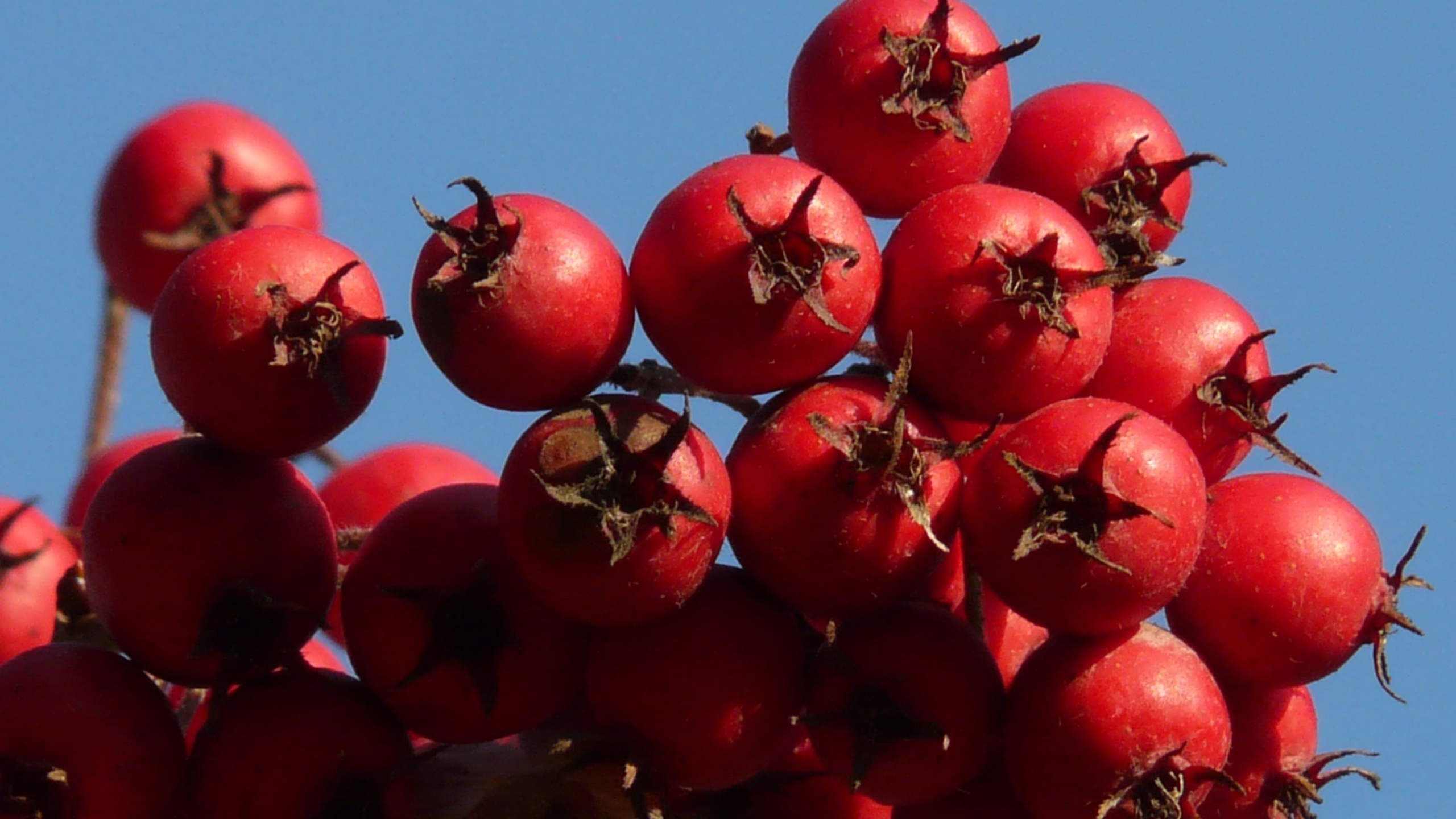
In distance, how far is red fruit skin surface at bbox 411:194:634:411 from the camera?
2988 millimetres

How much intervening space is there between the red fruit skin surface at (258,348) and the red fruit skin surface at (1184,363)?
145 cm

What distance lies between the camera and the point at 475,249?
298 centimetres

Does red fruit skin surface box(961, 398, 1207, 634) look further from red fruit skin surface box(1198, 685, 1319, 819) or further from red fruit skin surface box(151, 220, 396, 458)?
red fruit skin surface box(151, 220, 396, 458)

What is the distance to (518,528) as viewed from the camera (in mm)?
2910

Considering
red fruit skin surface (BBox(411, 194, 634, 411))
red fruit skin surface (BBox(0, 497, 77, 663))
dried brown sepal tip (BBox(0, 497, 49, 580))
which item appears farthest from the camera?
red fruit skin surface (BBox(0, 497, 77, 663))

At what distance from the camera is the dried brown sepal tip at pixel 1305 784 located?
338cm

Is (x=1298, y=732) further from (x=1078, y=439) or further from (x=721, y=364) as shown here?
(x=721, y=364)

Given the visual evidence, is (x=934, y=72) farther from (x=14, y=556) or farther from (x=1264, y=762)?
(x=14, y=556)

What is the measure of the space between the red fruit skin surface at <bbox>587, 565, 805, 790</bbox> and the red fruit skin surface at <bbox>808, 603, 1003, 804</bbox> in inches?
3.7

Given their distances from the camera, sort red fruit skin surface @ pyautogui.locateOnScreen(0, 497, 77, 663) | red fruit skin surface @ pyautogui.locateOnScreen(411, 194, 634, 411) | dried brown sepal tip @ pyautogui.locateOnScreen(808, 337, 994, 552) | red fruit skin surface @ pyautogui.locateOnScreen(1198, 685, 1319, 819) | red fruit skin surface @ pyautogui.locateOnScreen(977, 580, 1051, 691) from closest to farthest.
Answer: dried brown sepal tip @ pyautogui.locateOnScreen(808, 337, 994, 552) < red fruit skin surface @ pyautogui.locateOnScreen(411, 194, 634, 411) < red fruit skin surface @ pyautogui.locateOnScreen(1198, 685, 1319, 819) < red fruit skin surface @ pyautogui.locateOnScreen(977, 580, 1051, 691) < red fruit skin surface @ pyautogui.locateOnScreen(0, 497, 77, 663)

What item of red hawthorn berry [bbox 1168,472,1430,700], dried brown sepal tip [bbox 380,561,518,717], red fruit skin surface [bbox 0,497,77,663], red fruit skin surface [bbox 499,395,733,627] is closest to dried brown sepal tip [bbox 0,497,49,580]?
red fruit skin surface [bbox 0,497,77,663]

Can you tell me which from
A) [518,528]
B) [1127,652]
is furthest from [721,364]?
[1127,652]

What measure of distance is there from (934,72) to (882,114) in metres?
0.14

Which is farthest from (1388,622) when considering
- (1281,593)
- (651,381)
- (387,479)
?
(387,479)
